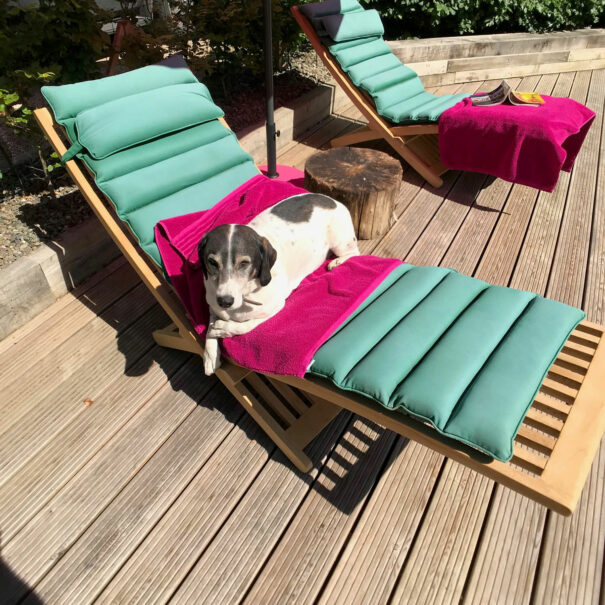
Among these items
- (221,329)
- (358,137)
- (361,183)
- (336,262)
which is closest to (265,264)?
(221,329)

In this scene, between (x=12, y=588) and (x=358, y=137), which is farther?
(x=358, y=137)

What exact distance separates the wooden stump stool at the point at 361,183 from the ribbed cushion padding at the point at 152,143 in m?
0.71

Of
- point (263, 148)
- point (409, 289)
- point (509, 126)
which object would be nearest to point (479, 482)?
point (409, 289)

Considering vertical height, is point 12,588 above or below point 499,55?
below

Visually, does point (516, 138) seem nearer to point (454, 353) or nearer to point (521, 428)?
point (454, 353)

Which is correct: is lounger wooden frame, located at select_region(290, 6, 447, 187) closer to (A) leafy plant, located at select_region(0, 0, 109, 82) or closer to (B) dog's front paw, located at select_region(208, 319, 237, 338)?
(A) leafy plant, located at select_region(0, 0, 109, 82)

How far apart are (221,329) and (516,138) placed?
347cm

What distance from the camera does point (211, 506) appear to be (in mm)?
2283

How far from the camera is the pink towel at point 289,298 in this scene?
7.15 ft

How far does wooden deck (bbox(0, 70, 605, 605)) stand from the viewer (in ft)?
6.61

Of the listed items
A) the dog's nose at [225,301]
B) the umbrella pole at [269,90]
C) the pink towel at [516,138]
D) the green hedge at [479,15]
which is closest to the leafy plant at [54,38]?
the umbrella pole at [269,90]

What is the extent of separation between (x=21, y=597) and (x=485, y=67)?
8.92m

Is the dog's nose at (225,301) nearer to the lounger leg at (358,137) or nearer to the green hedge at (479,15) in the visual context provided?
the lounger leg at (358,137)

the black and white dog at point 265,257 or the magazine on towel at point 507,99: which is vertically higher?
the magazine on towel at point 507,99
